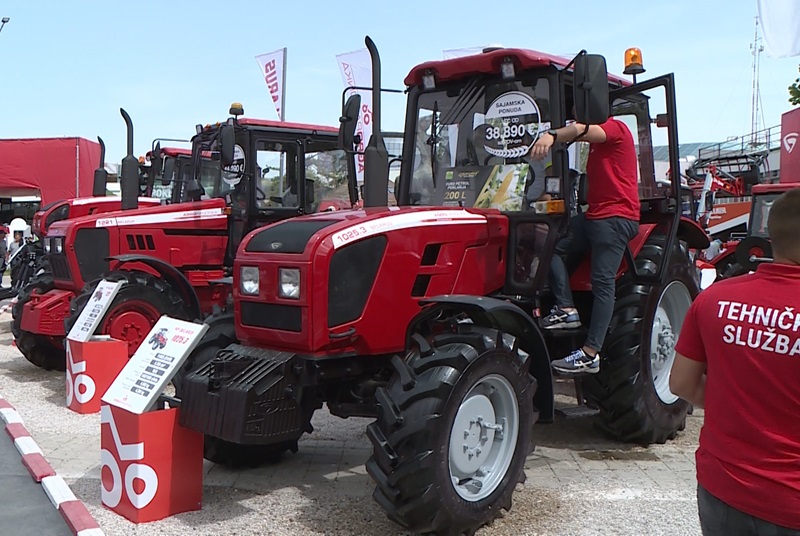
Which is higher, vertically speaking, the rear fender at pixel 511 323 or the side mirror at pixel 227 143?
the side mirror at pixel 227 143

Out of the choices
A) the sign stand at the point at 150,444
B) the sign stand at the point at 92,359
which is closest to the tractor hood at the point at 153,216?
the sign stand at the point at 92,359

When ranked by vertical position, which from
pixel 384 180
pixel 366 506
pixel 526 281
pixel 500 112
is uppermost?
pixel 500 112

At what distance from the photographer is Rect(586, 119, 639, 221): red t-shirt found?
15.6 ft

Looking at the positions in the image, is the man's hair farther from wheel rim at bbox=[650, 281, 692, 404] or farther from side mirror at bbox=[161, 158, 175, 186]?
side mirror at bbox=[161, 158, 175, 186]

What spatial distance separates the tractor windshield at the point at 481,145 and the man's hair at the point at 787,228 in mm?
2470

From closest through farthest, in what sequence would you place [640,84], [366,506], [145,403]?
[145,403] < [366,506] < [640,84]

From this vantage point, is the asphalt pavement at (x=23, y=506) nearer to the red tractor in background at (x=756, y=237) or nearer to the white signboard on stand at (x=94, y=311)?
the white signboard on stand at (x=94, y=311)

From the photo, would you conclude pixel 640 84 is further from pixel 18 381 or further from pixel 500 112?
pixel 18 381

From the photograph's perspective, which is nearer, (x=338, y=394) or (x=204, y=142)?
(x=338, y=394)

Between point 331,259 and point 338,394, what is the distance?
880mm

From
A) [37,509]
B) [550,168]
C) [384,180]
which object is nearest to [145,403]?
[37,509]

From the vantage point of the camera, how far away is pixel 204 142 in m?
8.26

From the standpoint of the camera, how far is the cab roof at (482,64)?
4598 millimetres

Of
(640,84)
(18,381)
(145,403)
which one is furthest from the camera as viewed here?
(18,381)
